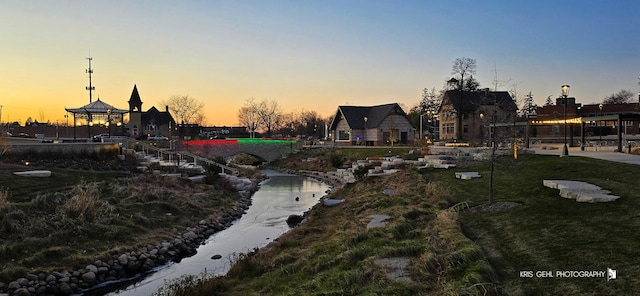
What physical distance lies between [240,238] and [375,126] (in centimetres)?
4372

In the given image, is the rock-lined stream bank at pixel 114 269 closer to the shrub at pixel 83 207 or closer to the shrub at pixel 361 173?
the shrub at pixel 83 207

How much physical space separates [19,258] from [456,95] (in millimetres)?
58787

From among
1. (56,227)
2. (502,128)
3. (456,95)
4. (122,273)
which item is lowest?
(122,273)

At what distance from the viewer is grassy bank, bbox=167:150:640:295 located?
20.1ft

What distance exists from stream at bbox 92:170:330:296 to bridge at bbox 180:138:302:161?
74.6 ft

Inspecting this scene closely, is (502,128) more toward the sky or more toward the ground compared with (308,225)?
more toward the sky

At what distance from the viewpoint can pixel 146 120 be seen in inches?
3895

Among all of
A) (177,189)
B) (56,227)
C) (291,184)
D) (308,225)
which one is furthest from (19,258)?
(291,184)

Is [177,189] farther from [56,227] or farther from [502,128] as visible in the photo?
[502,128]

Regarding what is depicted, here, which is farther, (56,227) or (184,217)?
(184,217)

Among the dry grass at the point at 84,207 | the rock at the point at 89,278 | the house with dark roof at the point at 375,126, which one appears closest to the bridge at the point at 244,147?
the house with dark roof at the point at 375,126

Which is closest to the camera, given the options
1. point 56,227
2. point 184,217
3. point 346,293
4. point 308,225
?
point 346,293

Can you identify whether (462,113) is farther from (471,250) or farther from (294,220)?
(471,250)

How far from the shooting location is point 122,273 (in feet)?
41.7
